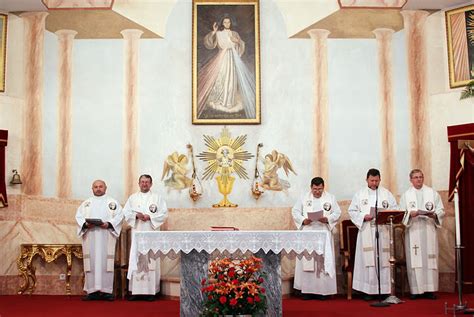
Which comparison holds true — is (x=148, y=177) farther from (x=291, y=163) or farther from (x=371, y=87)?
(x=371, y=87)

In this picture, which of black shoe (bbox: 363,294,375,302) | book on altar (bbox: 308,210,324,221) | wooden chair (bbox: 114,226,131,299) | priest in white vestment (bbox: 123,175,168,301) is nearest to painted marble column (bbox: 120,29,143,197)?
priest in white vestment (bbox: 123,175,168,301)

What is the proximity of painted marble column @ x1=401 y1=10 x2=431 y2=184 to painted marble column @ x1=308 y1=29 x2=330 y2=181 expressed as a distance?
1543 millimetres

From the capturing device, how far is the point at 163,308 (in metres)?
9.57

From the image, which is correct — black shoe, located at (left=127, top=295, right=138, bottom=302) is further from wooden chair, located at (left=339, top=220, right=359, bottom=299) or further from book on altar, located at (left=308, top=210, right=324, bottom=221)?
wooden chair, located at (left=339, top=220, right=359, bottom=299)

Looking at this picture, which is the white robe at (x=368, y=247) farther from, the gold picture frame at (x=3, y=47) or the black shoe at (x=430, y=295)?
the gold picture frame at (x=3, y=47)

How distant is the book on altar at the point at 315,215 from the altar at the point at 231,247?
222 centimetres

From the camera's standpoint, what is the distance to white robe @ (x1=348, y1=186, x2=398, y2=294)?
10711 millimetres

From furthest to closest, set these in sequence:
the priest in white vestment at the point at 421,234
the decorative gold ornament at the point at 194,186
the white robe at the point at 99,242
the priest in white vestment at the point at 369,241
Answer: the decorative gold ornament at the point at 194,186 → the white robe at the point at 99,242 → the priest in white vestment at the point at 421,234 → the priest in white vestment at the point at 369,241

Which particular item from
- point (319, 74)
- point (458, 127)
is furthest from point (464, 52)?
point (319, 74)

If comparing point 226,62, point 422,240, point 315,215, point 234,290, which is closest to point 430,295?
point 422,240

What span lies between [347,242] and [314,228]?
2.92 ft

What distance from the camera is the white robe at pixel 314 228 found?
35.2ft

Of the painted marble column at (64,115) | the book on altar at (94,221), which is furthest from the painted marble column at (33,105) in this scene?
the book on altar at (94,221)

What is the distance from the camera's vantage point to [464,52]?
11977 millimetres
